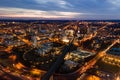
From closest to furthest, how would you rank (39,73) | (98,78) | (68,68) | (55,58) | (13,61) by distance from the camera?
(98,78) < (39,73) < (68,68) < (13,61) < (55,58)

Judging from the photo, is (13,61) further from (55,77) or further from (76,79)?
(76,79)

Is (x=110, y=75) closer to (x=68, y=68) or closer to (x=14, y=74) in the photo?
(x=68, y=68)

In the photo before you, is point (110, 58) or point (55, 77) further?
point (110, 58)

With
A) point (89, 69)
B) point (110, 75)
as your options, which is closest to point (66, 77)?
point (89, 69)

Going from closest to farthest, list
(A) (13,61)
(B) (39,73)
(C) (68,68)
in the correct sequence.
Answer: (B) (39,73) → (C) (68,68) → (A) (13,61)

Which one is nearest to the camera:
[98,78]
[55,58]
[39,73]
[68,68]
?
[98,78]

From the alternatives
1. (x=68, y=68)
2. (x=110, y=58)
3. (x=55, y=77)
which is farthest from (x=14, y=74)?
(x=110, y=58)

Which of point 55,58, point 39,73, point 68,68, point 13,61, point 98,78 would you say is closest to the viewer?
point 98,78

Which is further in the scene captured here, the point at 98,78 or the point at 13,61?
the point at 13,61

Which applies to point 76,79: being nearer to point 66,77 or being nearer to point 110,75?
point 66,77
